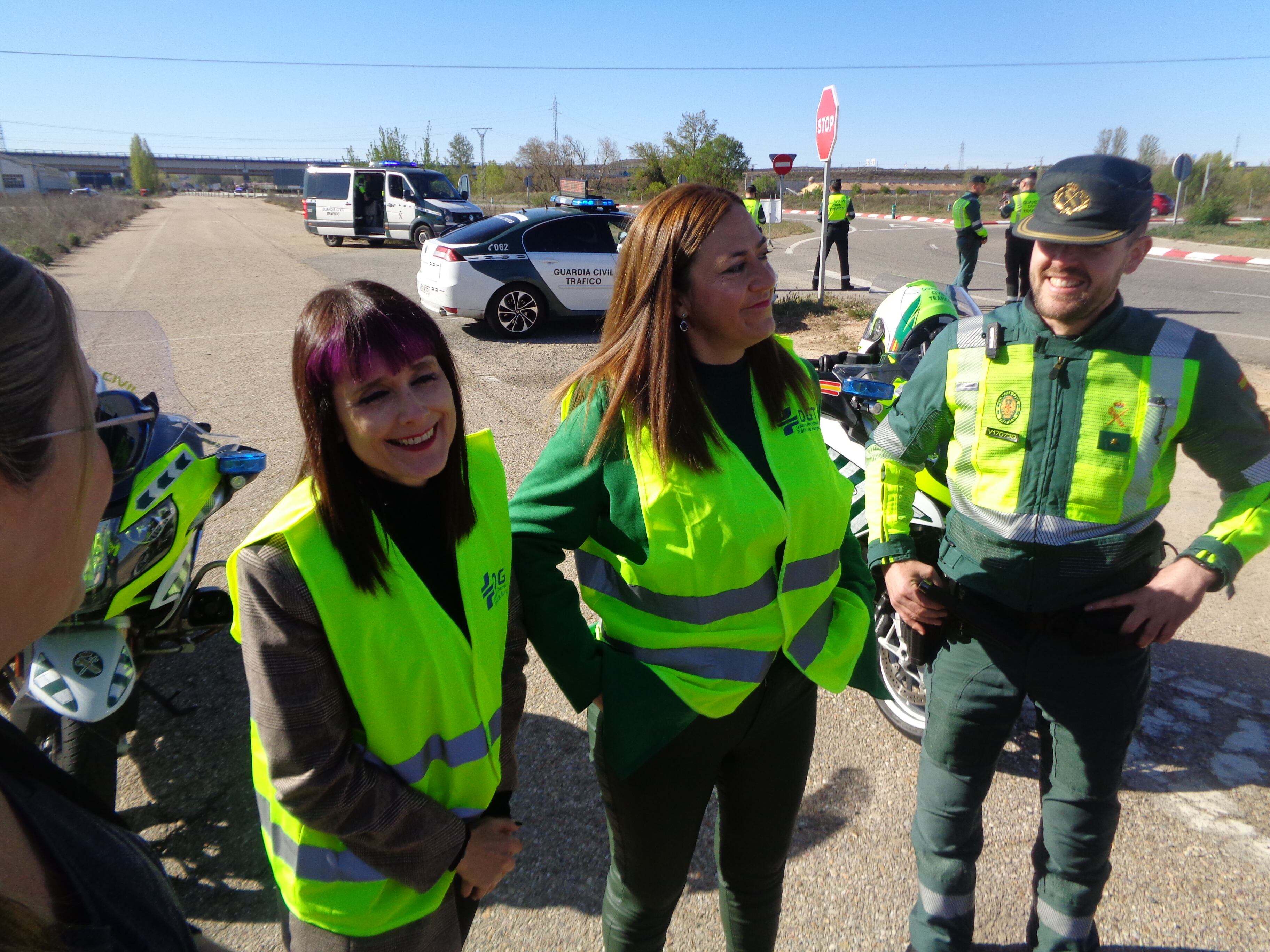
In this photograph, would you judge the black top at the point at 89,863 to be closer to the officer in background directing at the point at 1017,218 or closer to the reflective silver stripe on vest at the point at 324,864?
the reflective silver stripe on vest at the point at 324,864

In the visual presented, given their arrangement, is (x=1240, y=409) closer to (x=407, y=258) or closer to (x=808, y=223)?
(x=407, y=258)

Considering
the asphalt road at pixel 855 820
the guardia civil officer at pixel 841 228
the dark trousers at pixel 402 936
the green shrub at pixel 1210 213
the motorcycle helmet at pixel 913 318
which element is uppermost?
the green shrub at pixel 1210 213

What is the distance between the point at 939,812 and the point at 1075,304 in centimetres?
133

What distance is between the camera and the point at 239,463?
9.66ft

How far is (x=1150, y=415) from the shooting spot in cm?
186

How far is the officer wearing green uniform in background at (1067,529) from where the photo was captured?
188 centimetres

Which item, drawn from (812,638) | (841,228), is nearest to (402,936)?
(812,638)

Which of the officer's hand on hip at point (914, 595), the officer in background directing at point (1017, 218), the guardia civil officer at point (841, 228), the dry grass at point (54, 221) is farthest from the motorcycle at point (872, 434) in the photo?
the dry grass at point (54, 221)

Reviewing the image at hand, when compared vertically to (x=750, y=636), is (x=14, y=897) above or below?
above

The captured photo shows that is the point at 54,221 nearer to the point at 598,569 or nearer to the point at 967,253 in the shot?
the point at 967,253

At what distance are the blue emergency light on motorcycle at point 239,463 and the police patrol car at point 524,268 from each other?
7966 millimetres

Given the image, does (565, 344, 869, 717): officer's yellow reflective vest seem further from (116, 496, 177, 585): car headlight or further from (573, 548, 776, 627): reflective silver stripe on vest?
(116, 496, 177, 585): car headlight

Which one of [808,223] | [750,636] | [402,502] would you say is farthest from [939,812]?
[808,223]

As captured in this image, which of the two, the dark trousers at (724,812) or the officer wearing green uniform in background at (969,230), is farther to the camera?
the officer wearing green uniform in background at (969,230)
